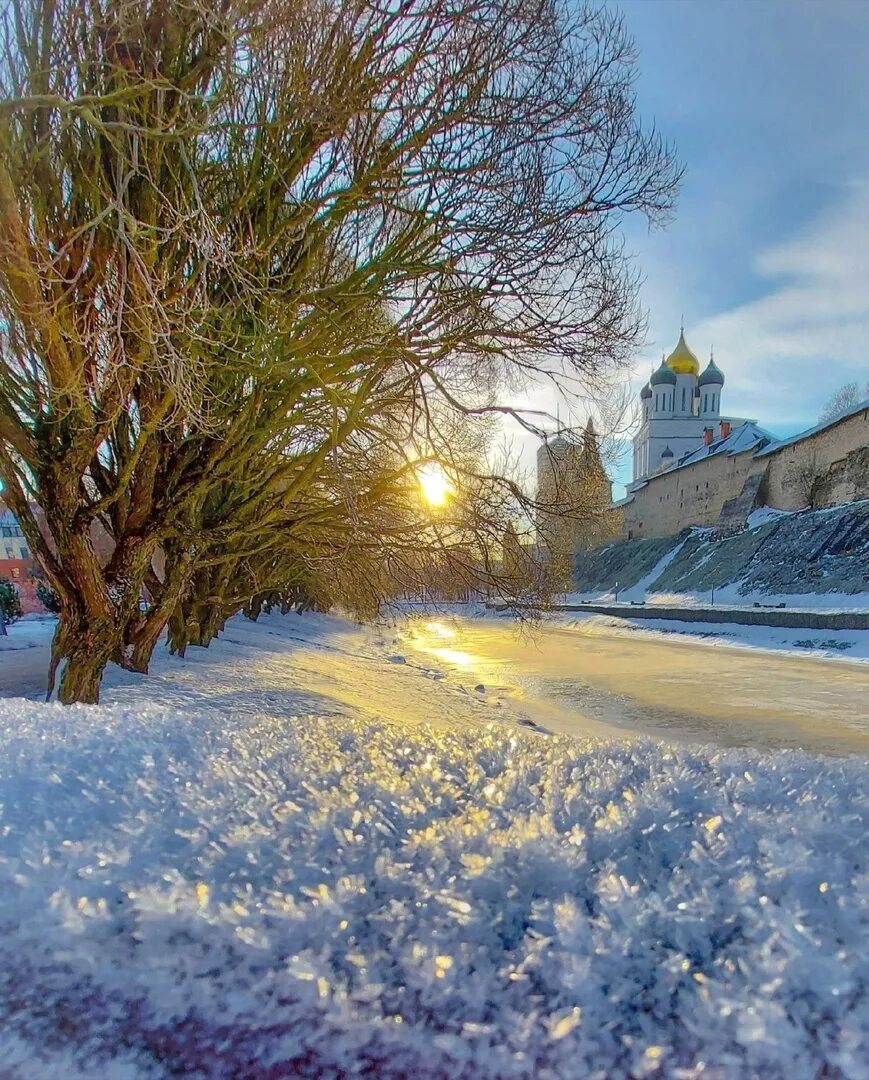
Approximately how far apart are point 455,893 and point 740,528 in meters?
41.7

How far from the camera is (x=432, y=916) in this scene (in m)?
0.78

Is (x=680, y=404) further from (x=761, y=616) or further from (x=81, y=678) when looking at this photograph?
(x=81, y=678)

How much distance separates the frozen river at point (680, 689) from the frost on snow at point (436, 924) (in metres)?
6.57

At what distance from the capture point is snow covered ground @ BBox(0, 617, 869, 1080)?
637 millimetres

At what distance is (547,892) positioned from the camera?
32.4 inches

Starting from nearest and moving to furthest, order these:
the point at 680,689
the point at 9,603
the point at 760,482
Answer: the point at 680,689
the point at 9,603
the point at 760,482

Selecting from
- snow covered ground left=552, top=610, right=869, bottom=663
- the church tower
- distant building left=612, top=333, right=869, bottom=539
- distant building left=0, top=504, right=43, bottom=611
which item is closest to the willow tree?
distant building left=612, top=333, right=869, bottom=539

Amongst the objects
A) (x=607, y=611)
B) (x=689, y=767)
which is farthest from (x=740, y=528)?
(x=689, y=767)

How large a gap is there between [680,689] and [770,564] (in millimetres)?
21789

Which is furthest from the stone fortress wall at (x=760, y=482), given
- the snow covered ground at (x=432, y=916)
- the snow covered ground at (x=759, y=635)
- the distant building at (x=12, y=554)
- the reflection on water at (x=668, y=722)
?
the distant building at (x=12, y=554)

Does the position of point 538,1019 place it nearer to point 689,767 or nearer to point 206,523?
point 689,767

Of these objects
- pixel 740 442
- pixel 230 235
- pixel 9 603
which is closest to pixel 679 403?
pixel 740 442

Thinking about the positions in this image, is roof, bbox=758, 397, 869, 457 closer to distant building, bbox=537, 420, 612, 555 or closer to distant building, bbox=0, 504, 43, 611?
distant building, bbox=537, 420, 612, 555

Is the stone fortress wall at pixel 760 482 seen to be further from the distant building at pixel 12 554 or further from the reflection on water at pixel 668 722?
the distant building at pixel 12 554
